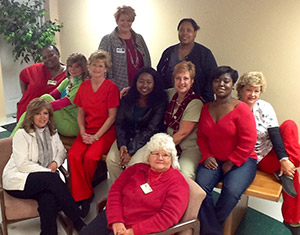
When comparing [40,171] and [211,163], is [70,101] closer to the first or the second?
[40,171]

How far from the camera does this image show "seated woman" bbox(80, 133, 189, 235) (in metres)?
2.05

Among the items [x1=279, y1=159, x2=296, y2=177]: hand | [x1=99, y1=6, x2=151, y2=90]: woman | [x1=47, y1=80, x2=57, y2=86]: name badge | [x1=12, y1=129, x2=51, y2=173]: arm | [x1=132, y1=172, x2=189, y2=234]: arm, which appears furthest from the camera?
[x1=47, y1=80, x2=57, y2=86]: name badge

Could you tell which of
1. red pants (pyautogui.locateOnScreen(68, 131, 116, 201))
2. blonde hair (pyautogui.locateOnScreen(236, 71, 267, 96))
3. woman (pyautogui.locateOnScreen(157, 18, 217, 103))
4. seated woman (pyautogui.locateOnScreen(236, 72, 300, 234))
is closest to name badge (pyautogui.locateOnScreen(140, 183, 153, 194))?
red pants (pyautogui.locateOnScreen(68, 131, 116, 201))

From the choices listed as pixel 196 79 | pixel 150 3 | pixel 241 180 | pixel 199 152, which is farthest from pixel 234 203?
pixel 150 3

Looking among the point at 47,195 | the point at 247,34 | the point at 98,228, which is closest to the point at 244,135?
the point at 98,228

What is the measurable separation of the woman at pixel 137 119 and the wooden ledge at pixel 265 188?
0.80 meters

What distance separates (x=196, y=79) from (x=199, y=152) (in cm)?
77

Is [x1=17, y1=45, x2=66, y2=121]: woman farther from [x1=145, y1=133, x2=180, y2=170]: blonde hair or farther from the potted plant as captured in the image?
[x1=145, y1=133, x2=180, y2=170]: blonde hair

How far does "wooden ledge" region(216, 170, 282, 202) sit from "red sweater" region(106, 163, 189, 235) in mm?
579

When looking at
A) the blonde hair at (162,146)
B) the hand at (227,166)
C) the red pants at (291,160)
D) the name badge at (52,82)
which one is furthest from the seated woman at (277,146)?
the name badge at (52,82)

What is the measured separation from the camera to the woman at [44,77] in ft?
12.3

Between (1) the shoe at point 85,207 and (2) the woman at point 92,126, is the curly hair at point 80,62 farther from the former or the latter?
(1) the shoe at point 85,207

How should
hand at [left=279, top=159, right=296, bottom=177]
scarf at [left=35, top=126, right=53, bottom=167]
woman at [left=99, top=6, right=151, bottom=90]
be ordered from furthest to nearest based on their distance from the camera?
woman at [left=99, top=6, right=151, bottom=90] < scarf at [left=35, top=126, right=53, bottom=167] < hand at [left=279, top=159, right=296, bottom=177]

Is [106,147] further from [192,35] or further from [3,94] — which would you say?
[3,94]
